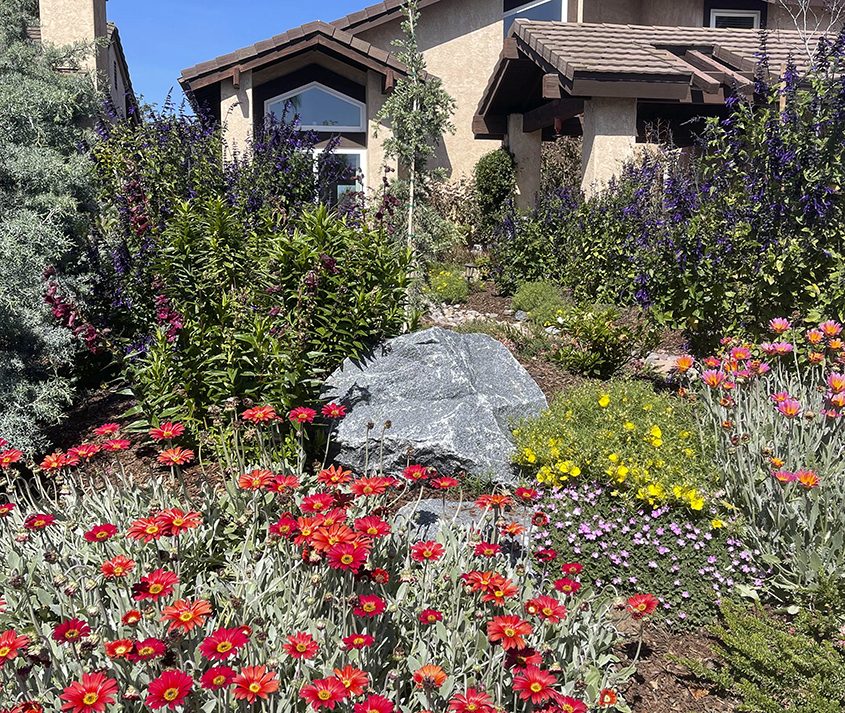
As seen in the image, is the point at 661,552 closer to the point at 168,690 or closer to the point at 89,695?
the point at 168,690

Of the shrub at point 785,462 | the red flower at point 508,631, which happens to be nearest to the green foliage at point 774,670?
the shrub at point 785,462

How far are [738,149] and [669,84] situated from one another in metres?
4.86

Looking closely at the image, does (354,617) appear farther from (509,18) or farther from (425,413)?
(509,18)

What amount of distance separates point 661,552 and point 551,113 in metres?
10.6

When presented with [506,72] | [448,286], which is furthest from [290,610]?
[506,72]

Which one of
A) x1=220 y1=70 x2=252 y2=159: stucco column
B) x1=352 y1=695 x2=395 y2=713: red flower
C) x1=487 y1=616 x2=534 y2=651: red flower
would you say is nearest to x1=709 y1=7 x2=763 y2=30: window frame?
x1=220 y1=70 x2=252 y2=159: stucco column

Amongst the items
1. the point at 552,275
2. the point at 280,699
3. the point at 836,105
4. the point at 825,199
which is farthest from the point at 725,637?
the point at 552,275

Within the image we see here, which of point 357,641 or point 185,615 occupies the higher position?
point 185,615

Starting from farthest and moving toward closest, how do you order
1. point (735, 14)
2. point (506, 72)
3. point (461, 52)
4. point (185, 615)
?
1. point (735, 14)
2. point (461, 52)
3. point (506, 72)
4. point (185, 615)

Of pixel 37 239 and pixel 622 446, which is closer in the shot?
pixel 622 446

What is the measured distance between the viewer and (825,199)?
5.08 metres

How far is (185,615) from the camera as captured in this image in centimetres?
185

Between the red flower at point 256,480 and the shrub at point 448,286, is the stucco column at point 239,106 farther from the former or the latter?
the red flower at point 256,480

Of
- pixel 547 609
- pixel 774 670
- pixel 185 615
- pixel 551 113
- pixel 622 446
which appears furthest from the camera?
pixel 551 113
